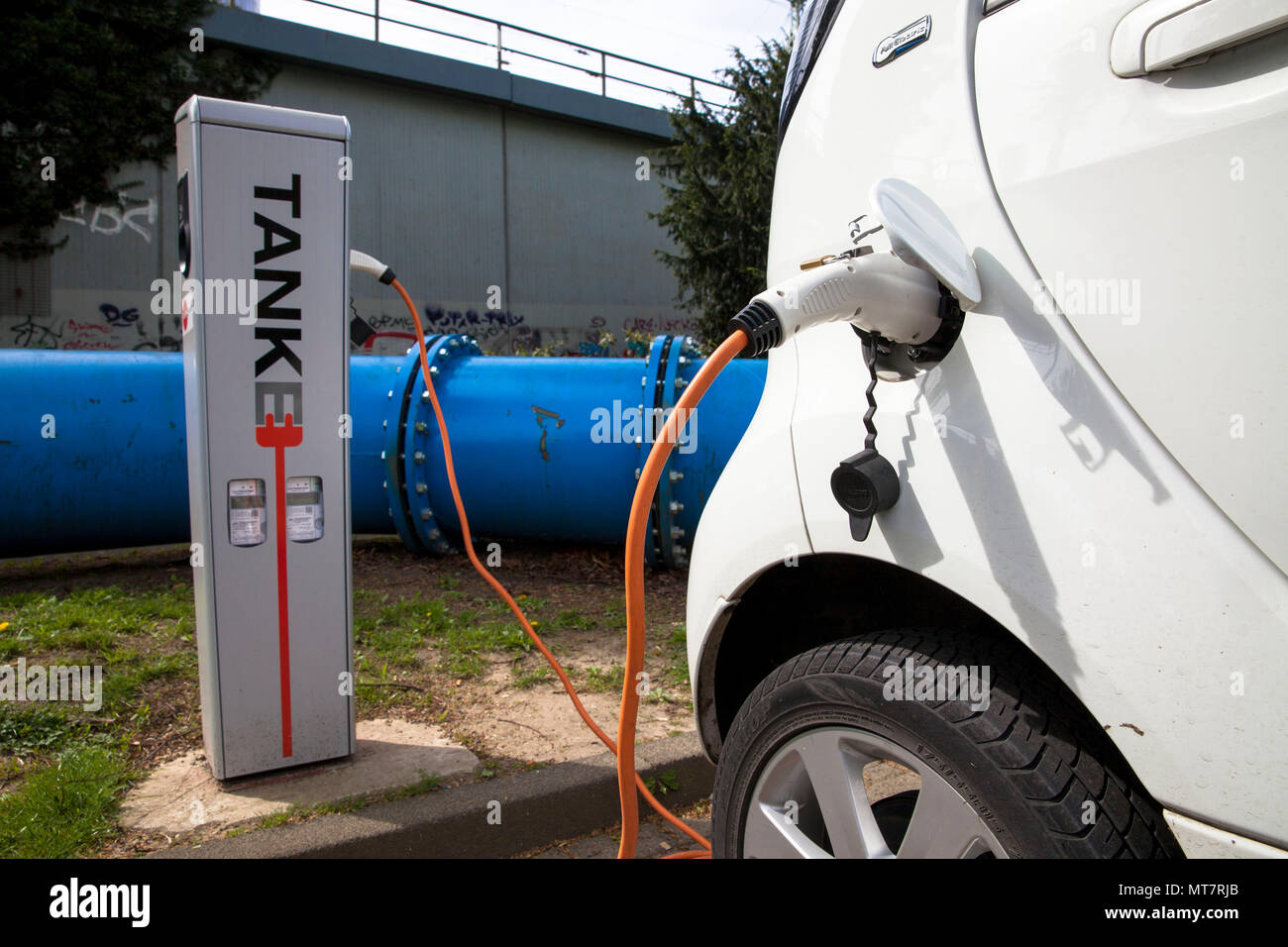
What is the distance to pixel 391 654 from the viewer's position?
4.02 meters

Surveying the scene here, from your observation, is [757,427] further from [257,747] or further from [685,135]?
[685,135]

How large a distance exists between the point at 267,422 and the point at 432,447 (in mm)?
2726

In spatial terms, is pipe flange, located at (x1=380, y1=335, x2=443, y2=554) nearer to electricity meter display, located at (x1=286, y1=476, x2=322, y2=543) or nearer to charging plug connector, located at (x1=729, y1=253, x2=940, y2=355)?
electricity meter display, located at (x1=286, y1=476, x2=322, y2=543)

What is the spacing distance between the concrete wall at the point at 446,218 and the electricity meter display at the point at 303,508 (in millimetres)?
11985

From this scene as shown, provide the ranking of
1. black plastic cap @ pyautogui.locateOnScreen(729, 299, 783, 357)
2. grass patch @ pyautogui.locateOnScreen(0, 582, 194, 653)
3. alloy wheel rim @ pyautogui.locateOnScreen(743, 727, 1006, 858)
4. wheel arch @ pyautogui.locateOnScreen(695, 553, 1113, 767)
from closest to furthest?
1. alloy wheel rim @ pyautogui.locateOnScreen(743, 727, 1006, 858)
2. black plastic cap @ pyautogui.locateOnScreen(729, 299, 783, 357)
3. wheel arch @ pyautogui.locateOnScreen(695, 553, 1113, 767)
4. grass patch @ pyautogui.locateOnScreen(0, 582, 194, 653)

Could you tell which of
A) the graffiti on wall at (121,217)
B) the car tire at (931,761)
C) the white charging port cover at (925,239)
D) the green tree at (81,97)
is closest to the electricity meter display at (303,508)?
the car tire at (931,761)

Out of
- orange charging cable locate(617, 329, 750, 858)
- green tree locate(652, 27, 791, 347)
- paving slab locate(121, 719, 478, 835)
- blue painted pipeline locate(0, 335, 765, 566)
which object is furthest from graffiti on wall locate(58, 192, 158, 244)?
orange charging cable locate(617, 329, 750, 858)

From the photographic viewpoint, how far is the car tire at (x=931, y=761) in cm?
109

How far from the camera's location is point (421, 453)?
551cm

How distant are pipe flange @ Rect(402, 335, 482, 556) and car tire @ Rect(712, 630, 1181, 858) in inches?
168

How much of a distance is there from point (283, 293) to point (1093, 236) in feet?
7.89

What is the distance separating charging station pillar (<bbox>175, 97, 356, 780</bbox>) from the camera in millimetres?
2689

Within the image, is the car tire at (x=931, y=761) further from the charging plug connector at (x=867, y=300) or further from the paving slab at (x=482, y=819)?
the paving slab at (x=482, y=819)
